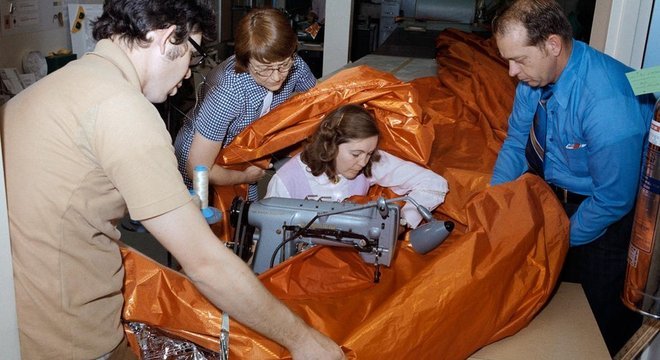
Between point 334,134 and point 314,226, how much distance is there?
0.42 metres

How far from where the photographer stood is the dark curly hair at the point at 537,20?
5.20 ft

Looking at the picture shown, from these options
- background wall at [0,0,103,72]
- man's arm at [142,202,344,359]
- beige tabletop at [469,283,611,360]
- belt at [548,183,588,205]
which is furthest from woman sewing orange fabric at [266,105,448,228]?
background wall at [0,0,103,72]

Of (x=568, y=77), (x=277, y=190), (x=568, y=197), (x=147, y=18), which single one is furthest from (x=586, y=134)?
(x=147, y=18)

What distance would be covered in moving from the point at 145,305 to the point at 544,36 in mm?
1182

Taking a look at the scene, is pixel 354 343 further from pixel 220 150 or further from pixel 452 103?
pixel 452 103

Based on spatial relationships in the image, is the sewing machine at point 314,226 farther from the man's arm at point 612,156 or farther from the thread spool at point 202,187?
the man's arm at point 612,156

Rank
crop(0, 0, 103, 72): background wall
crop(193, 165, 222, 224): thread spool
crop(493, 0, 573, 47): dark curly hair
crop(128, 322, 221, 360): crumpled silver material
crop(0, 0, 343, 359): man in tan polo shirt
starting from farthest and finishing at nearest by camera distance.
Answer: crop(0, 0, 103, 72): background wall, crop(493, 0, 573, 47): dark curly hair, crop(193, 165, 222, 224): thread spool, crop(128, 322, 221, 360): crumpled silver material, crop(0, 0, 343, 359): man in tan polo shirt

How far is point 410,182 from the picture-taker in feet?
6.17

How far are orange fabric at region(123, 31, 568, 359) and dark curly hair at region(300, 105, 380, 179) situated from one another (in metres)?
0.06

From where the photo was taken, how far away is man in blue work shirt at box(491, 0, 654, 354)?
1542 mm

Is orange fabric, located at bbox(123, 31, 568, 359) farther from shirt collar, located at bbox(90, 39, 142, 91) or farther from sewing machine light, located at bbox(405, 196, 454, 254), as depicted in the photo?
shirt collar, located at bbox(90, 39, 142, 91)

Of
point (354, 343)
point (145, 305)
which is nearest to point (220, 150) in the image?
point (145, 305)

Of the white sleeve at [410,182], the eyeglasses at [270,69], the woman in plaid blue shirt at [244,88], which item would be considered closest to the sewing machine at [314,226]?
the white sleeve at [410,182]

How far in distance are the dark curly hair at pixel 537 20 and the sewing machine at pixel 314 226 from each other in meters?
0.58
